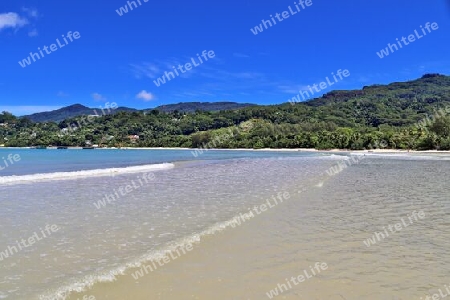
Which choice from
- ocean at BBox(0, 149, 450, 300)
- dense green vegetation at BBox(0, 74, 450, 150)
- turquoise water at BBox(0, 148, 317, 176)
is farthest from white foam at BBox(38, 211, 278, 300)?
dense green vegetation at BBox(0, 74, 450, 150)

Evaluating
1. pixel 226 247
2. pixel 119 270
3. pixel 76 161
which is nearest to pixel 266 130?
pixel 76 161

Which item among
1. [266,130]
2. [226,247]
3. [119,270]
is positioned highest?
[266,130]

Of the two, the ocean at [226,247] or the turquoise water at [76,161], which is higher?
the turquoise water at [76,161]

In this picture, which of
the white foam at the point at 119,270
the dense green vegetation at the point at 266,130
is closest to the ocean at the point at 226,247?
the white foam at the point at 119,270

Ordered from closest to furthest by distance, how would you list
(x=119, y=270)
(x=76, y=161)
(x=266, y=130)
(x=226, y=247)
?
(x=119, y=270) < (x=226, y=247) < (x=76, y=161) < (x=266, y=130)

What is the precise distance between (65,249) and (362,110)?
198932mm

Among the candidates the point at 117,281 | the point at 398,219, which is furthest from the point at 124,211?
the point at 398,219

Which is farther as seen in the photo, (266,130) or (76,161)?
(266,130)

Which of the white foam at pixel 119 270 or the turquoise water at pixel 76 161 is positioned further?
the turquoise water at pixel 76 161

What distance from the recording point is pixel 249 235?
9.28 m

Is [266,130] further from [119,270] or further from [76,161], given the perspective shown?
[119,270]

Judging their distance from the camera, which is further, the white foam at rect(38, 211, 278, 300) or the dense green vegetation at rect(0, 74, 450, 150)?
the dense green vegetation at rect(0, 74, 450, 150)

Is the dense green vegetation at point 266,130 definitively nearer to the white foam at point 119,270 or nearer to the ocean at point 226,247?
the ocean at point 226,247

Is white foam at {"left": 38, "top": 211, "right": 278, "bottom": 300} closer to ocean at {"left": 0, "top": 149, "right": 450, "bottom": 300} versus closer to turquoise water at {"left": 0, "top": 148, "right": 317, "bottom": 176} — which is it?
ocean at {"left": 0, "top": 149, "right": 450, "bottom": 300}
